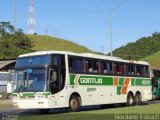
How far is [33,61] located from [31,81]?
3.99 feet

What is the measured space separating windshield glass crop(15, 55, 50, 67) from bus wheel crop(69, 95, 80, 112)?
2.68 metres

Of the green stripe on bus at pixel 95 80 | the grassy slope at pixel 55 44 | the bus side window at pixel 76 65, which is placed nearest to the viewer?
the bus side window at pixel 76 65

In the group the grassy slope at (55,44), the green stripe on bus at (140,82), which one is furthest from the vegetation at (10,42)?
the grassy slope at (55,44)

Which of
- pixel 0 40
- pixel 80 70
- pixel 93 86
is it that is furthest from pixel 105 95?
pixel 0 40

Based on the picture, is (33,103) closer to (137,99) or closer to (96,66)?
(96,66)

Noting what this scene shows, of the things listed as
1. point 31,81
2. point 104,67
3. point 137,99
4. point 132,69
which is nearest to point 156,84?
point 137,99

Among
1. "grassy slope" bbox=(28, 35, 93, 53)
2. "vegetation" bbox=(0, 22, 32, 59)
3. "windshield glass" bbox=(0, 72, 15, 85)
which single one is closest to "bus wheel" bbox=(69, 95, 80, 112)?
"windshield glass" bbox=(0, 72, 15, 85)

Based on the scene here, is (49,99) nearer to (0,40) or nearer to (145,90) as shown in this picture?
(145,90)

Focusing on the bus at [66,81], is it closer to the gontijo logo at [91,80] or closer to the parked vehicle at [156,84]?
the gontijo logo at [91,80]

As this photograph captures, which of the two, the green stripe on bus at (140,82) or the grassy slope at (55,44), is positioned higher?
the grassy slope at (55,44)

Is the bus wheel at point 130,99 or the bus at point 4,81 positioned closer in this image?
the bus wheel at point 130,99

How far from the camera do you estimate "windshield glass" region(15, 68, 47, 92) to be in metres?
23.9

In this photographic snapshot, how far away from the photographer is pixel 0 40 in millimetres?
71438

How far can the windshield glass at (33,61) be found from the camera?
24423 millimetres
